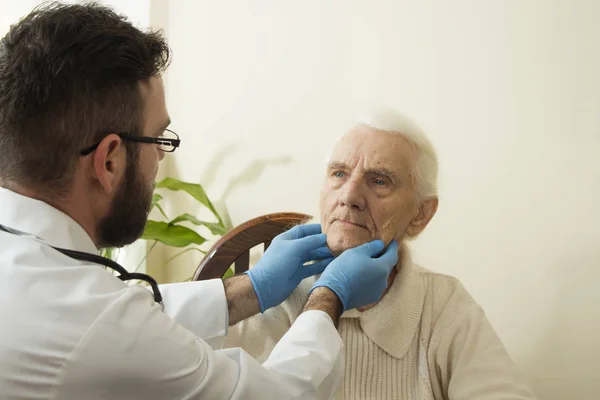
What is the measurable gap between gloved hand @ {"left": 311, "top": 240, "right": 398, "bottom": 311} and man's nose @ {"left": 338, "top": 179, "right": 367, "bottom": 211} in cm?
10

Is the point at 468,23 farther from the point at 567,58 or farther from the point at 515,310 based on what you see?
the point at 515,310

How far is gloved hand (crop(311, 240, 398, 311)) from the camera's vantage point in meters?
1.21

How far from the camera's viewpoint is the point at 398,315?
4.46 ft

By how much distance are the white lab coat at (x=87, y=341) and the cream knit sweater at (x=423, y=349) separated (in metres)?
0.33

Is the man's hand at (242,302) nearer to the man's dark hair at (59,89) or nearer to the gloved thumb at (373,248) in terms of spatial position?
the gloved thumb at (373,248)

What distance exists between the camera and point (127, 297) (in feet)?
2.95

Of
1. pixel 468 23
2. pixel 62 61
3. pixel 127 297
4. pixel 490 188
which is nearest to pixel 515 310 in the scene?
pixel 490 188

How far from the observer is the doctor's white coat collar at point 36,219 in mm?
950

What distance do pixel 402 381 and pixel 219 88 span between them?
4.52 ft

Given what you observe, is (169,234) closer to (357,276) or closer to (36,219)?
(357,276)

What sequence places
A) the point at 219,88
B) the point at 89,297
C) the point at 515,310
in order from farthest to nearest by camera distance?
1. the point at 219,88
2. the point at 515,310
3. the point at 89,297

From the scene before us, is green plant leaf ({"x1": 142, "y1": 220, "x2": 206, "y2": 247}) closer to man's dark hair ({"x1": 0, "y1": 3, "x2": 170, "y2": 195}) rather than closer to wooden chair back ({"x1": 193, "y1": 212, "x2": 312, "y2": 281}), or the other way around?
wooden chair back ({"x1": 193, "y1": 212, "x2": 312, "y2": 281})

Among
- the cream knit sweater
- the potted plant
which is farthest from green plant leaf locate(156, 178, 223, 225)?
the cream knit sweater

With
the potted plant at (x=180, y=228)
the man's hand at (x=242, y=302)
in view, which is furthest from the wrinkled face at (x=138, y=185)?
the potted plant at (x=180, y=228)
